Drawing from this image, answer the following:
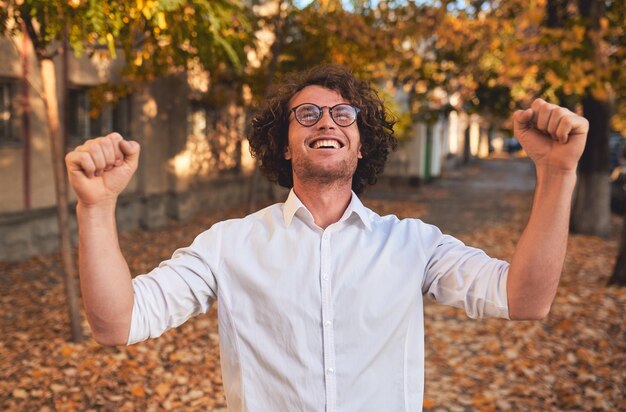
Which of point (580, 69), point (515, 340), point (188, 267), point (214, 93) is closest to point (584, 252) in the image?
point (580, 69)

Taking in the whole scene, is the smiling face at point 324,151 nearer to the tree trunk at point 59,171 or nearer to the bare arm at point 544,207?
the bare arm at point 544,207

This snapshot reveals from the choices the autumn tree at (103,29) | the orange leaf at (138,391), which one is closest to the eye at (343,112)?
the autumn tree at (103,29)

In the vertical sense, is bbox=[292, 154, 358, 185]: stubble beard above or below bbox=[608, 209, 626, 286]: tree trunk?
above

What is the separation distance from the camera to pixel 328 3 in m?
8.91

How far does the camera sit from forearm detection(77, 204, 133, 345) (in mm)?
1550

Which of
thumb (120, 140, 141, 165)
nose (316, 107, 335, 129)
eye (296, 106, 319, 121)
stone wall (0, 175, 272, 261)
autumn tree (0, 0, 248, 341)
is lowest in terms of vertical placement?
stone wall (0, 175, 272, 261)

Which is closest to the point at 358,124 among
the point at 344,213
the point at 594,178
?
the point at 344,213

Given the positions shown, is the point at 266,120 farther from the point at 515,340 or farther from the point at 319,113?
the point at 515,340

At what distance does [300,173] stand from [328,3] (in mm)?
7466

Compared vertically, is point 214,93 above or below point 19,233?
above

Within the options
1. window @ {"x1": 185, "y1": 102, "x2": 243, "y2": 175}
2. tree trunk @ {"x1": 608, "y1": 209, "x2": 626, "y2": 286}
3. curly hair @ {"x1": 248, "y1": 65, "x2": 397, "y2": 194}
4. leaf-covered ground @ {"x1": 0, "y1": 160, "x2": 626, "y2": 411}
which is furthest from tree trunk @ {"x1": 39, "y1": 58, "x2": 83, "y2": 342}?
window @ {"x1": 185, "y1": 102, "x2": 243, "y2": 175}

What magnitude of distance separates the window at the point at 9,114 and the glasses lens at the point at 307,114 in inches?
304

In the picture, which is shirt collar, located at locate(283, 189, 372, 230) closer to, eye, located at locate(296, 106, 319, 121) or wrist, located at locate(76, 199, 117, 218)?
eye, located at locate(296, 106, 319, 121)

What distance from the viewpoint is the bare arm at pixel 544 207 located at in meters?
1.55
